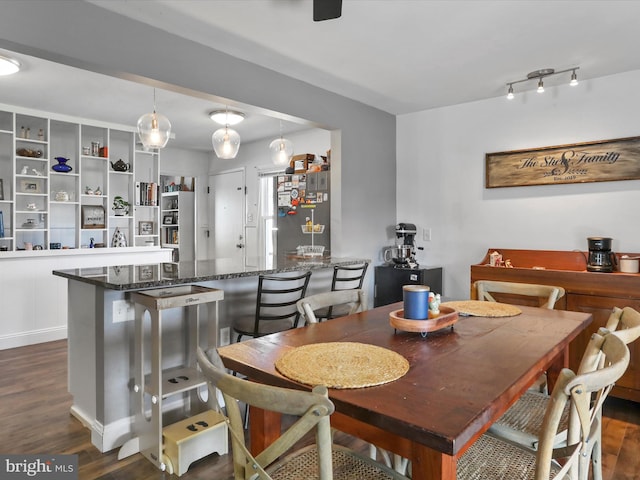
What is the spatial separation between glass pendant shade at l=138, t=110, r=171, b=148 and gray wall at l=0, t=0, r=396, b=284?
582 mm

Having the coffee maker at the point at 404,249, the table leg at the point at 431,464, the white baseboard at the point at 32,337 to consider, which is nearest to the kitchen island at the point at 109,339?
the table leg at the point at 431,464

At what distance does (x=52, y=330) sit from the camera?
14.4 ft

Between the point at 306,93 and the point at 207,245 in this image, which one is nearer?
the point at 306,93

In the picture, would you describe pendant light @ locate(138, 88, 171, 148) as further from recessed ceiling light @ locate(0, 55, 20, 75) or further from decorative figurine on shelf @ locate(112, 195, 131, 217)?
decorative figurine on shelf @ locate(112, 195, 131, 217)

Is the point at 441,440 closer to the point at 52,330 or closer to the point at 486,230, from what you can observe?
the point at 486,230

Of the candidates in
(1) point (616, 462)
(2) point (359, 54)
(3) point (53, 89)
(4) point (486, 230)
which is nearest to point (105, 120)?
(3) point (53, 89)

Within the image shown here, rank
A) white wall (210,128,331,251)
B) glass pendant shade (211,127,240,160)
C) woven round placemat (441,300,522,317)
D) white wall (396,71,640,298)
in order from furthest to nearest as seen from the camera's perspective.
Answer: white wall (210,128,331,251)
glass pendant shade (211,127,240,160)
white wall (396,71,640,298)
woven round placemat (441,300,522,317)

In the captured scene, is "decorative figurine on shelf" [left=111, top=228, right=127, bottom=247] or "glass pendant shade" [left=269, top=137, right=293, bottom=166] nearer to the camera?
"glass pendant shade" [left=269, top=137, right=293, bottom=166]

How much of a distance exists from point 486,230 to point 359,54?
6.69 ft

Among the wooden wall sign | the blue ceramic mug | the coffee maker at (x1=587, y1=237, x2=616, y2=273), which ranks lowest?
the blue ceramic mug

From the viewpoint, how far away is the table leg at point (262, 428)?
1238 mm

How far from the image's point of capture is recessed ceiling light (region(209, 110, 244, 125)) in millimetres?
4418

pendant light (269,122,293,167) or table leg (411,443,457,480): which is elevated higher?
pendant light (269,122,293,167)
